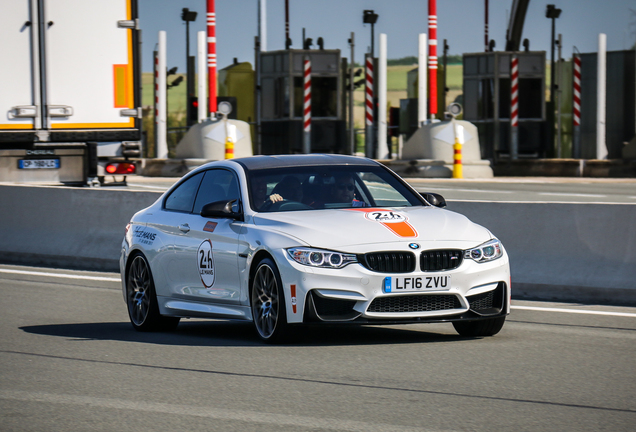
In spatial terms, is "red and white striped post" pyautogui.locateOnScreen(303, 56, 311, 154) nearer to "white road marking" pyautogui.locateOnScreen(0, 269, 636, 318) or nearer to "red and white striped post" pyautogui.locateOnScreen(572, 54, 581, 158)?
"red and white striped post" pyautogui.locateOnScreen(572, 54, 581, 158)

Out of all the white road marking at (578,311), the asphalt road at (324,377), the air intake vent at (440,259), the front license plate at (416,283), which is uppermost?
the air intake vent at (440,259)

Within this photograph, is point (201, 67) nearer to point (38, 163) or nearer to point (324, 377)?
point (38, 163)

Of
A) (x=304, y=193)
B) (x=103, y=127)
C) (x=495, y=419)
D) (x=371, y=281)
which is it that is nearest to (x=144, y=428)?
(x=495, y=419)

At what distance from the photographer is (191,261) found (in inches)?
361

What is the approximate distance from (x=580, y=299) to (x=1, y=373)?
18.9ft

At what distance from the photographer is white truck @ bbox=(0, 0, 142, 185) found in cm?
1811

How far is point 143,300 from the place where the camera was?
383 inches

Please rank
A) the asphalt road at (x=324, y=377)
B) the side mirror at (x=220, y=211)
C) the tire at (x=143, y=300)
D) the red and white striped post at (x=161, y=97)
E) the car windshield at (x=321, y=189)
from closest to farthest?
the asphalt road at (x=324, y=377)
the side mirror at (x=220, y=211)
the car windshield at (x=321, y=189)
the tire at (x=143, y=300)
the red and white striped post at (x=161, y=97)

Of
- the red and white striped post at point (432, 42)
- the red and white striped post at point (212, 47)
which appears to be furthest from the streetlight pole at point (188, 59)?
the red and white striped post at point (432, 42)

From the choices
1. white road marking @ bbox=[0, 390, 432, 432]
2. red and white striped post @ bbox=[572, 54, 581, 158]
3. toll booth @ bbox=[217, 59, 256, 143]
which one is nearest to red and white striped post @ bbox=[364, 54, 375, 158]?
toll booth @ bbox=[217, 59, 256, 143]

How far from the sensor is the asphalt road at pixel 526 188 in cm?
2206

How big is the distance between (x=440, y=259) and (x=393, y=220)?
1.54 feet

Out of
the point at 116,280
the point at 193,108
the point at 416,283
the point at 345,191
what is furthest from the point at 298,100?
the point at 416,283

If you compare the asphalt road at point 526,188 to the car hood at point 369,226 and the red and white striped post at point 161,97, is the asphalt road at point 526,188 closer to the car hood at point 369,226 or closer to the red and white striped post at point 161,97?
the red and white striped post at point 161,97
